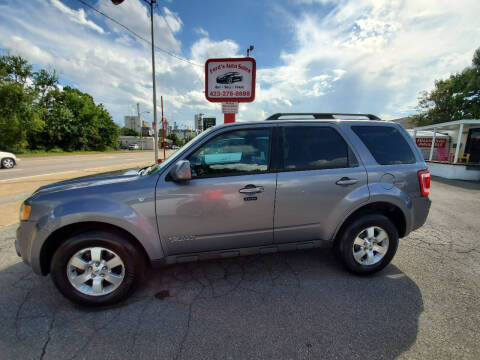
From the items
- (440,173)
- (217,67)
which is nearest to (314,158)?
(217,67)

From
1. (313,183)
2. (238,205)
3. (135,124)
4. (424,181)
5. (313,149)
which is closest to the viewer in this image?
(238,205)

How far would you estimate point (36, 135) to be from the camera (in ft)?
103

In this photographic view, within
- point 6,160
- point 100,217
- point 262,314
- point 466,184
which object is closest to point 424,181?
point 262,314

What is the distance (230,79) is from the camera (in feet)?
22.6

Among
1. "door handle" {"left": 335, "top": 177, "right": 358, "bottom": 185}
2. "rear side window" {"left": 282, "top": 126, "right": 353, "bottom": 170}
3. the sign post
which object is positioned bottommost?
"door handle" {"left": 335, "top": 177, "right": 358, "bottom": 185}

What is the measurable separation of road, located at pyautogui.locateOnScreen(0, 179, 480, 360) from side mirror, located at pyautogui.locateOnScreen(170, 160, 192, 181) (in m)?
1.29

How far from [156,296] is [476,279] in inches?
150

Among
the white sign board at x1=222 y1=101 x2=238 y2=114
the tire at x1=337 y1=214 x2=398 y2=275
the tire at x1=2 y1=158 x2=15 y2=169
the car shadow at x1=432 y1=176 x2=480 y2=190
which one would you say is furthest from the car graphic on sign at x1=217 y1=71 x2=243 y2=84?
the tire at x1=2 y1=158 x2=15 y2=169

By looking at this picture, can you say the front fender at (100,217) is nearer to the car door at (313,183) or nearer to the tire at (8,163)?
the car door at (313,183)

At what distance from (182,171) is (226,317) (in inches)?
57.2

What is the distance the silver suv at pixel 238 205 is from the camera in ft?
7.09

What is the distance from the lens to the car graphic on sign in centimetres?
686

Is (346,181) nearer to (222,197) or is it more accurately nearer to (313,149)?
(313,149)

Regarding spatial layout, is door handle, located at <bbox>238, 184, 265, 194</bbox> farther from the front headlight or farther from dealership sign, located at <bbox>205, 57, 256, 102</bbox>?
dealership sign, located at <bbox>205, 57, 256, 102</bbox>
